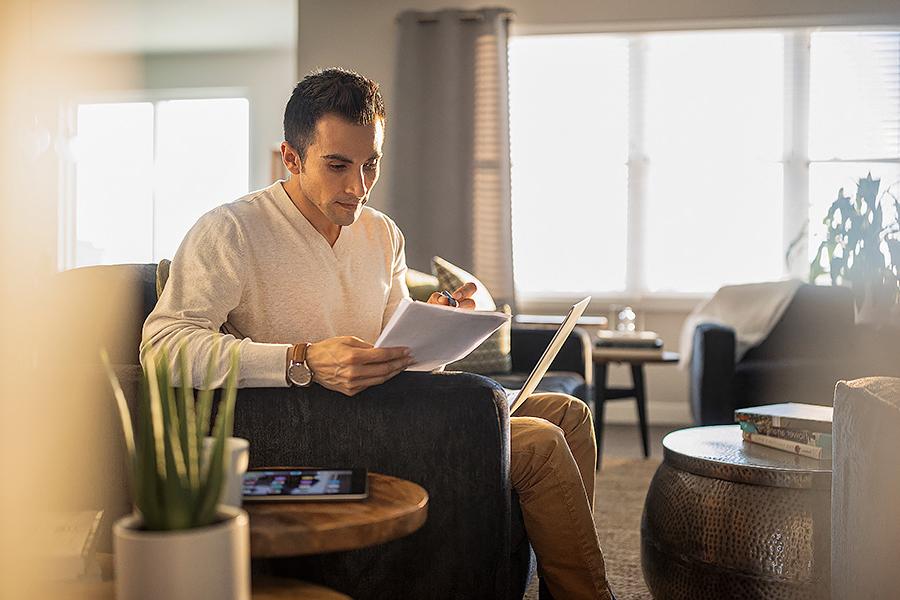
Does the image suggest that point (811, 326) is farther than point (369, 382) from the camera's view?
Yes

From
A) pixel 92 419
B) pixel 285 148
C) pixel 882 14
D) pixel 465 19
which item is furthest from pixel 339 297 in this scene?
pixel 882 14

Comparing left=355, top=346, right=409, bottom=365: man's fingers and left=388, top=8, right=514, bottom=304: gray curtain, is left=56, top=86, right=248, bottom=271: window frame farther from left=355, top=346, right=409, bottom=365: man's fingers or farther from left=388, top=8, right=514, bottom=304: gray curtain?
left=355, top=346, right=409, bottom=365: man's fingers

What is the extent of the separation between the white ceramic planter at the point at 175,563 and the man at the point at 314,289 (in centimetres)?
68

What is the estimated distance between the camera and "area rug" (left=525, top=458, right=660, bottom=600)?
2.52 m

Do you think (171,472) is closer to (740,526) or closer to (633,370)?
(740,526)

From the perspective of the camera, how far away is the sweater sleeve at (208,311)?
1.61 meters

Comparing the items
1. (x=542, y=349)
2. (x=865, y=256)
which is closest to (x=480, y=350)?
(x=542, y=349)

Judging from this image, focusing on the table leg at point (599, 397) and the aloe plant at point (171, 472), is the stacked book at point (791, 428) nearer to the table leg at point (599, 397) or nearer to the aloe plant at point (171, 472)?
the aloe plant at point (171, 472)

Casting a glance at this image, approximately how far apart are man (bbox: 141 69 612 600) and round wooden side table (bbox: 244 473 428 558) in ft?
1.20

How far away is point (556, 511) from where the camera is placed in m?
1.79

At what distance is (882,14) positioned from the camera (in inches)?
211

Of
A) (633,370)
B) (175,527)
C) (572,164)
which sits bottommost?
(633,370)

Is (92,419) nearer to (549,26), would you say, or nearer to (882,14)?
(549,26)

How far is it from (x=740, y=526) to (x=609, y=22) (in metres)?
4.14
